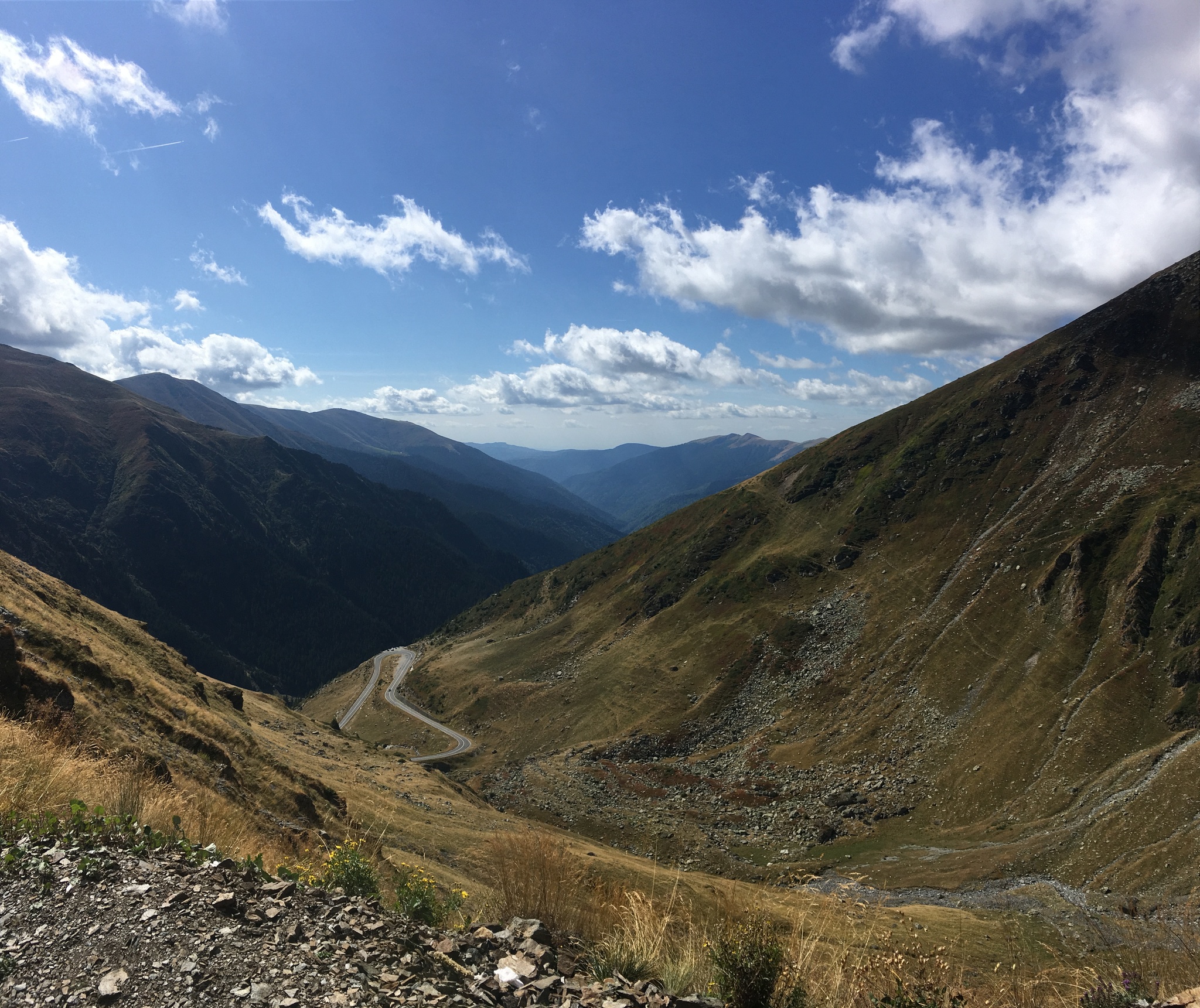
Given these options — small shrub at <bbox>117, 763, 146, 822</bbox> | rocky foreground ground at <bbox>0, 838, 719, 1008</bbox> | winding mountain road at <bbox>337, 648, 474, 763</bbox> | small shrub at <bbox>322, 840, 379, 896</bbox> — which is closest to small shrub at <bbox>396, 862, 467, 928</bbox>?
small shrub at <bbox>322, 840, 379, 896</bbox>

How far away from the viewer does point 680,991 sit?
18.2 feet

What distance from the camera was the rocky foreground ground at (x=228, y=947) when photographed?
15.4 feet

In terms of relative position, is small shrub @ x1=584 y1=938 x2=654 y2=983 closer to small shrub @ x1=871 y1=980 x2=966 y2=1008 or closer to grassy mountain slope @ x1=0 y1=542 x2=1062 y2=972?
grassy mountain slope @ x1=0 y1=542 x2=1062 y2=972

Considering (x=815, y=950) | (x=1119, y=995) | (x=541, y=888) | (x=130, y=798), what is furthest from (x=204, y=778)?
(x=1119, y=995)

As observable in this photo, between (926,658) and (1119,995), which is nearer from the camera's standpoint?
(1119,995)

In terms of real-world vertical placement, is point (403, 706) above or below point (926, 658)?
below

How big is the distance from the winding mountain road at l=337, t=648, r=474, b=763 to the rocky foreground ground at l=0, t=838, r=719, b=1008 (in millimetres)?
65059

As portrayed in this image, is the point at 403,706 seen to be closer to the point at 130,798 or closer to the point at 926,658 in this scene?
the point at 926,658

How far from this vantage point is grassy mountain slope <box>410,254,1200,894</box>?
41.3 metres

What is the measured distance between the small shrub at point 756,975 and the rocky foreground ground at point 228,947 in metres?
0.36

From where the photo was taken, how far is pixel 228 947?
5.10m

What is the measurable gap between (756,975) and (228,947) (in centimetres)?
470

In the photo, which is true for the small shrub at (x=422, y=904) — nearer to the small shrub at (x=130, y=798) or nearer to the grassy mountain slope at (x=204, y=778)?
the grassy mountain slope at (x=204, y=778)

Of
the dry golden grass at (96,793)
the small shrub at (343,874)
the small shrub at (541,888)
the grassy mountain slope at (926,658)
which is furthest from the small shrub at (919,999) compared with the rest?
the grassy mountain slope at (926,658)
